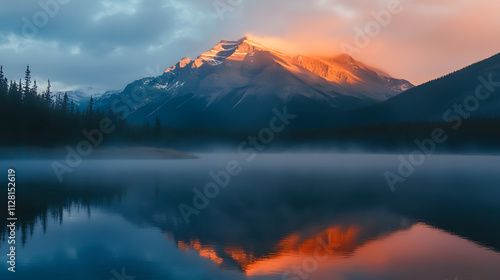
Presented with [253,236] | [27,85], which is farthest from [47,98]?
[253,236]

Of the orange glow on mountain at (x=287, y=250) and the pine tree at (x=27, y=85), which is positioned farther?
the pine tree at (x=27, y=85)

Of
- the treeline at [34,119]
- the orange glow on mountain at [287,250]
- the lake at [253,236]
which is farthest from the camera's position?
the treeline at [34,119]

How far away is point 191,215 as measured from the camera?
3831cm

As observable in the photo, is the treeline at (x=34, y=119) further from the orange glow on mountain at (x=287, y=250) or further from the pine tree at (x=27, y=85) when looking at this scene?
the orange glow on mountain at (x=287, y=250)

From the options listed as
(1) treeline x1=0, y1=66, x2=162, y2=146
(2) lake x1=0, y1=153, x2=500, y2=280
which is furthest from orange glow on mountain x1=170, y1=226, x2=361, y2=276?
(1) treeline x1=0, y1=66, x2=162, y2=146

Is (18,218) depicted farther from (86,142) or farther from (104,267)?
(86,142)

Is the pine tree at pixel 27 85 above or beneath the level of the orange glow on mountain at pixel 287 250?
above

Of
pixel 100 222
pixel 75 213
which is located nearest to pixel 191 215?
pixel 100 222

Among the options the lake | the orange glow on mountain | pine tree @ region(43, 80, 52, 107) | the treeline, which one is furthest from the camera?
pine tree @ region(43, 80, 52, 107)

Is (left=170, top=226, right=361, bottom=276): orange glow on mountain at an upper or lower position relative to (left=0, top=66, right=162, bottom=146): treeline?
lower

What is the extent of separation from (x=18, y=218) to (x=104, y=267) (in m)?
15.7

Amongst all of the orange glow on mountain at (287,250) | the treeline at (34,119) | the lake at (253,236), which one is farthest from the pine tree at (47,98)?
the orange glow on mountain at (287,250)

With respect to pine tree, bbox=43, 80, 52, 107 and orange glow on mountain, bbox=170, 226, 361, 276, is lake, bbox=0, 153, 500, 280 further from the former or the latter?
pine tree, bbox=43, 80, 52, 107

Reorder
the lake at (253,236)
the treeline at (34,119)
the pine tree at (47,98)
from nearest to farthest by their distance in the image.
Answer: the lake at (253,236)
the treeline at (34,119)
the pine tree at (47,98)
